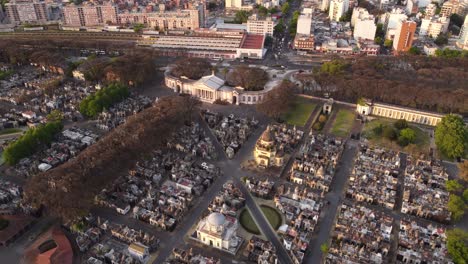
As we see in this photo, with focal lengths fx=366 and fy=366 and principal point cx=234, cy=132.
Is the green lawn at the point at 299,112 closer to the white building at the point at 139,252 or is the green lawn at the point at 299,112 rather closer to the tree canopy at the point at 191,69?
the tree canopy at the point at 191,69

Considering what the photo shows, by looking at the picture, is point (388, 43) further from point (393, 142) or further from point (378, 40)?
point (393, 142)

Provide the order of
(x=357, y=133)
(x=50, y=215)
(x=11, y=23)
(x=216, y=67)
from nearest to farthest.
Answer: (x=50, y=215) < (x=357, y=133) < (x=216, y=67) < (x=11, y=23)

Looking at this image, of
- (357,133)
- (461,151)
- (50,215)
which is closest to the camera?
(50,215)

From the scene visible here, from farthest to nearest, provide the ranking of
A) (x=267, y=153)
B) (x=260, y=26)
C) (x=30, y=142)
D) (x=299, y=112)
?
(x=260, y=26), (x=299, y=112), (x=30, y=142), (x=267, y=153)

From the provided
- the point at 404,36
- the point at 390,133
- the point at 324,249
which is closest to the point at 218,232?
the point at 324,249

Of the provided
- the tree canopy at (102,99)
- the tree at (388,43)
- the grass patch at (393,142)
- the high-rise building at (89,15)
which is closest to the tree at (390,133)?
the grass patch at (393,142)

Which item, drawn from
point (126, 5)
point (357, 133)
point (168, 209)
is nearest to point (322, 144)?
point (357, 133)

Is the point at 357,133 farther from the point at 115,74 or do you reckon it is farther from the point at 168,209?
the point at 115,74
